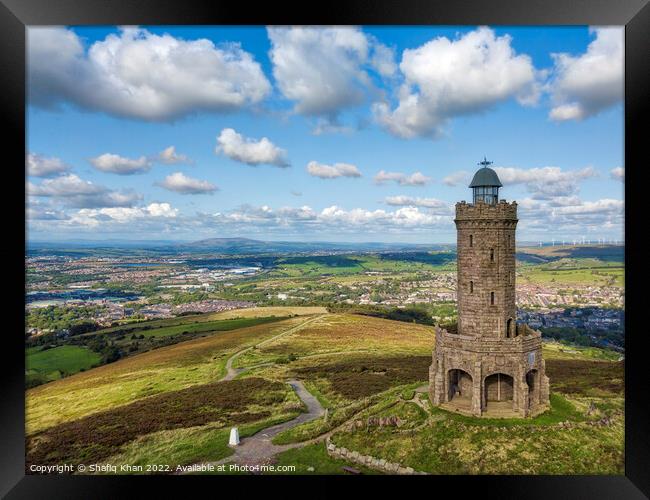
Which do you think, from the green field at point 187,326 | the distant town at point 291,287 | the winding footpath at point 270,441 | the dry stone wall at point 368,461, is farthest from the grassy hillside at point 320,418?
the distant town at point 291,287

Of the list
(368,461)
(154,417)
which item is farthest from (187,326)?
(368,461)

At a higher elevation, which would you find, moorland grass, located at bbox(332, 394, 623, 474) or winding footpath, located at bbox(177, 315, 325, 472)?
moorland grass, located at bbox(332, 394, 623, 474)

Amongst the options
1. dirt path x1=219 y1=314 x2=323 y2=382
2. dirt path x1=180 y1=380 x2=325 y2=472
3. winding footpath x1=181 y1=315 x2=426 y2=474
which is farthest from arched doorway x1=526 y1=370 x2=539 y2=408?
dirt path x1=219 y1=314 x2=323 y2=382

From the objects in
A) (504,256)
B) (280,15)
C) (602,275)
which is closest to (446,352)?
(504,256)

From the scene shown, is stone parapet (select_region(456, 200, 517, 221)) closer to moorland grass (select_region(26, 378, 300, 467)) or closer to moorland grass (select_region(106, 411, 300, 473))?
moorland grass (select_region(106, 411, 300, 473))

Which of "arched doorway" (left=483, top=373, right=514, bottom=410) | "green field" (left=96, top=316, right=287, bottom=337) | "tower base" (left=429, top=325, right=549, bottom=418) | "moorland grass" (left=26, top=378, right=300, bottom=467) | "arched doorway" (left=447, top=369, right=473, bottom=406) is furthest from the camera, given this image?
"green field" (left=96, top=316, right=287, bottom=337)

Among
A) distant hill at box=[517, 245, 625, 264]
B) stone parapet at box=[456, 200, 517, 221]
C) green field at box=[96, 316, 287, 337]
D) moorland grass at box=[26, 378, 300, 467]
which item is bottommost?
green field at box=[96, 316, 287, 337]
